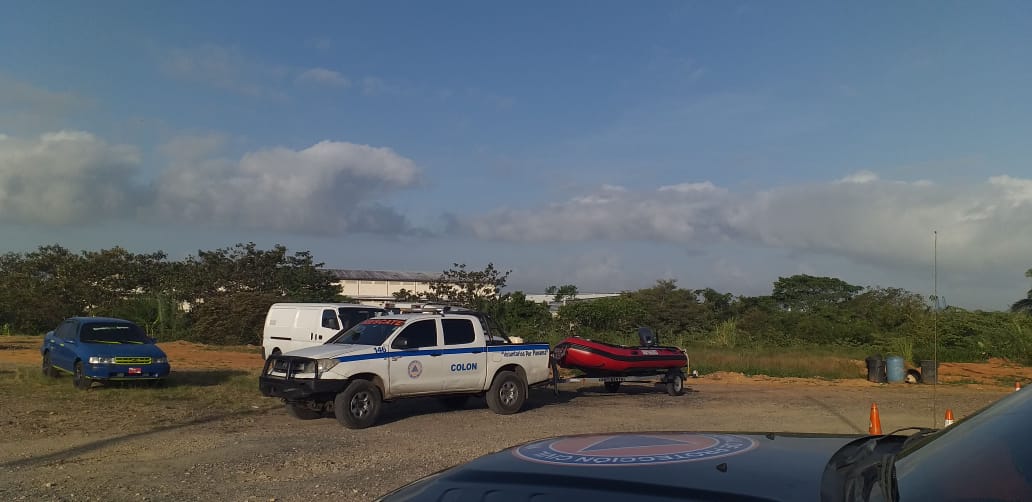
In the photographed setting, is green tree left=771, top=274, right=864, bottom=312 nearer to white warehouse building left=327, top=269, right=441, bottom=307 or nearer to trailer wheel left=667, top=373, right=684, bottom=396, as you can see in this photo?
white warehouse building left=327, top=269, right=441, bottom=307

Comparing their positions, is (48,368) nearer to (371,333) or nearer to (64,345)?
(64,345)

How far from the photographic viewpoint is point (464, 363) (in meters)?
14.9

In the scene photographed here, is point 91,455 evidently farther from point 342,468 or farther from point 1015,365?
point 1015,365

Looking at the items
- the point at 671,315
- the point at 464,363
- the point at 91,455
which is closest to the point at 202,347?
the point at 464,363

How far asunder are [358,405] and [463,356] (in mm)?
2372

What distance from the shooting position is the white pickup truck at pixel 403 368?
13148 mm

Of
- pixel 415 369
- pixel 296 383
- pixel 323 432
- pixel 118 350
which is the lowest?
pixel 323 432

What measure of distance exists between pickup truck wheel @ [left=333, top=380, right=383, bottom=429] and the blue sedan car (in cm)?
607

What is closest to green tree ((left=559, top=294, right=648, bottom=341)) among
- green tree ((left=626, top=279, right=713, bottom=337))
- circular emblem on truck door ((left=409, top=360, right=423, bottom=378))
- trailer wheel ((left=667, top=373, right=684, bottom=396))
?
green tree ((left=626, top=279, right=713, bottom=337))

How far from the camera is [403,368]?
45.9 feet

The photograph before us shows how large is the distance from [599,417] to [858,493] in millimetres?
12717

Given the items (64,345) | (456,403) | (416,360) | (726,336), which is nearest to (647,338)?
(456,403)

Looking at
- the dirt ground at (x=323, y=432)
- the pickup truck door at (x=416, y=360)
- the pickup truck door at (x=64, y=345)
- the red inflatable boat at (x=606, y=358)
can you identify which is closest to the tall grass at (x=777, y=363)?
the dirt ground at (x=323, y=432)

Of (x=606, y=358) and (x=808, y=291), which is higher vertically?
(x=808, y=291)
